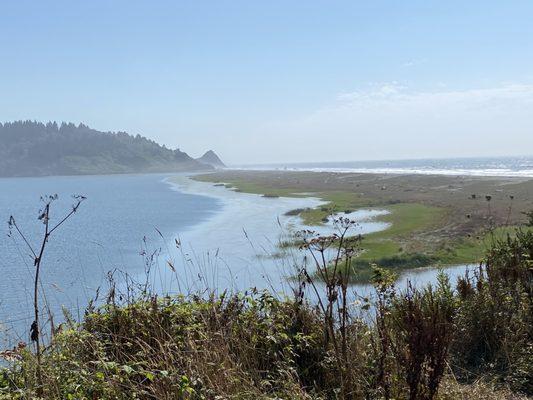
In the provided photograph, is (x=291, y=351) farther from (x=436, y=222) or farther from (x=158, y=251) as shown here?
(x=436, y=222)

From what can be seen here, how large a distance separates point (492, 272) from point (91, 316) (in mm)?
6112

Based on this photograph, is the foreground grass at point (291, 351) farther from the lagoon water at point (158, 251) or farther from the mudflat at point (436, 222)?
the mudflat at point (436, 222)

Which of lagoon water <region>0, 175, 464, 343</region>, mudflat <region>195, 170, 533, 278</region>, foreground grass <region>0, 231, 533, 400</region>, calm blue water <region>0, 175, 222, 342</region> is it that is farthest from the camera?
mudflat <region>195, 170, 533, 278</region>

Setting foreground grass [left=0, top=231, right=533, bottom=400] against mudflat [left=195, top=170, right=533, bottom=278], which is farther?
mudflat [left=195, top=170, right=533, bottom=278]

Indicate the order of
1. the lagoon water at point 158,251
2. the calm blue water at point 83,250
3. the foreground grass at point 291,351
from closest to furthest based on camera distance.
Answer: the foreground grass at point 291,351
the lagoon water at point 158,251
the calm blue water at point 83,250

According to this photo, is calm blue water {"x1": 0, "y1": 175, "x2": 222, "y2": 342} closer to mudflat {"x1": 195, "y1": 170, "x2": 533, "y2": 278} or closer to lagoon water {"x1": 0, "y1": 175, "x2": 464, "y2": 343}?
lagoon water {"x1": 0, "y1": 175, "x2": 464, "y2": 343}

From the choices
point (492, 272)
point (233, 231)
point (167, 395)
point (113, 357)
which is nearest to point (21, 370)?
point (113, 357)

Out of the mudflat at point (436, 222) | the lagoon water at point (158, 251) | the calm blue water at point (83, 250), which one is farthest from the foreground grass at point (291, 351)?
the mudflat at point (436, 222)

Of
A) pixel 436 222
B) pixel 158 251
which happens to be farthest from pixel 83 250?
pixel 436 222

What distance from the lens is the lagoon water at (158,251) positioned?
15.7m

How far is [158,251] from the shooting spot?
1009 inches

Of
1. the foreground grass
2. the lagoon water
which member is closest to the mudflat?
the lagoon water

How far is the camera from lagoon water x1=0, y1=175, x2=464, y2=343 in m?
15.7

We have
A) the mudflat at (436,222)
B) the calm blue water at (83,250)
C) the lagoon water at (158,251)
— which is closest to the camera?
the lagoon water at (158,251)
